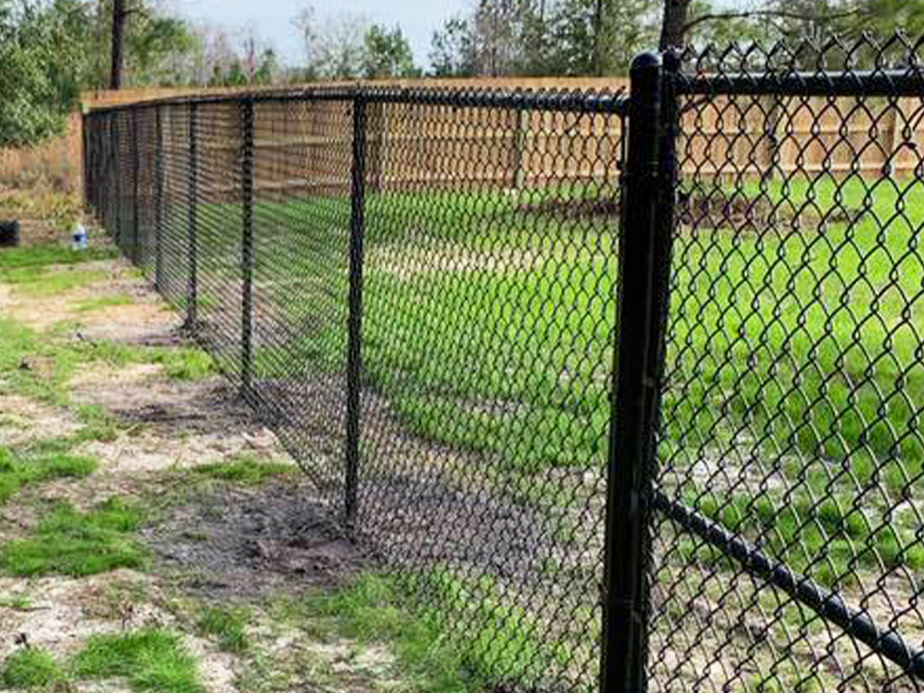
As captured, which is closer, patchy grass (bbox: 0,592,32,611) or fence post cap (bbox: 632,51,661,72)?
fence post cap (bbox: 632,51,661,72)

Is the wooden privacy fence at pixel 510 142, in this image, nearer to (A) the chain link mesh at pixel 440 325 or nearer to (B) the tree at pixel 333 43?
(A) the chain link mesh at pixel 440 325

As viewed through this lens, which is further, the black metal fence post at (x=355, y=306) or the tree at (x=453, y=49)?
the tree at (x=453, y=49)

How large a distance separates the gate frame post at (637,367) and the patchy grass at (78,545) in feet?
7.88

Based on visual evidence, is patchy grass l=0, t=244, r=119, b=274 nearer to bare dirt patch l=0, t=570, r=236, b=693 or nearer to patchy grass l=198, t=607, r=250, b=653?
bare dirt patch l=0, t=570, r=236, b=693

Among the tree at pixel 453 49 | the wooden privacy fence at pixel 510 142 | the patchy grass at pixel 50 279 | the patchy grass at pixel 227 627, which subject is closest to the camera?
the wooden privacy fence at pixel 510 142

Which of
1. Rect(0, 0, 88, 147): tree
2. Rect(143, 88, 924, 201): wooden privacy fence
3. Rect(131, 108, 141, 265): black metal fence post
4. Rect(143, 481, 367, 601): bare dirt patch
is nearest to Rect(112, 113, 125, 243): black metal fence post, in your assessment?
Rect(131, 108, 141, 265): black metal fence post

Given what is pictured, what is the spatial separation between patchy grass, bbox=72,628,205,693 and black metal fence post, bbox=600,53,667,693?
1481 mm

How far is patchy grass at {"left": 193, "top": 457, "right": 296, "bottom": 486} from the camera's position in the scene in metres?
5.33

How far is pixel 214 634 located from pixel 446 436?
1966 millimetres

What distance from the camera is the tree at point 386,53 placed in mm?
29047

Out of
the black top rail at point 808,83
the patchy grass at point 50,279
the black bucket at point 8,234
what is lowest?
the patchy grass at point 50,279

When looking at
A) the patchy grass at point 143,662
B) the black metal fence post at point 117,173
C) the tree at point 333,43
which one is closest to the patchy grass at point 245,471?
the patchy grass at point 143,662

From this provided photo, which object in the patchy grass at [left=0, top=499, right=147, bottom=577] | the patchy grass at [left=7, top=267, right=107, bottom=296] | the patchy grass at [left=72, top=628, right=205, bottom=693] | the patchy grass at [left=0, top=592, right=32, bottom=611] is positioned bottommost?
the patchy grass at [left=72, top=628, right=205, bottom=693]

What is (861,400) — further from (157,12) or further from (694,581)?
(157,12)
